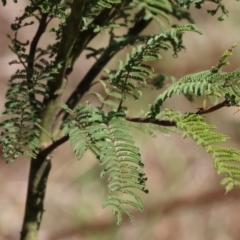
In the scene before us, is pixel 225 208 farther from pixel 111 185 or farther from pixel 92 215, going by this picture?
pixel 111 185

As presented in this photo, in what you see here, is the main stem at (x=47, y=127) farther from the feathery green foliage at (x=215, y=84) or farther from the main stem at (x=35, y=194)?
the feathery green foliage at (x=215, y=84)

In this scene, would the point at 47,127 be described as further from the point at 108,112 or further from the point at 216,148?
the point at 216,148

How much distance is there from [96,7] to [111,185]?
187 millimetres

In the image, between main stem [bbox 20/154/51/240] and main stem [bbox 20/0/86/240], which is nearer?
main stem [bbox 20/0/86/240]

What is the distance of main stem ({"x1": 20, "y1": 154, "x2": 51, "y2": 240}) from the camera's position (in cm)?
58

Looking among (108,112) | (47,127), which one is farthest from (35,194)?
(108,112)

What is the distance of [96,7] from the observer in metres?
0.45

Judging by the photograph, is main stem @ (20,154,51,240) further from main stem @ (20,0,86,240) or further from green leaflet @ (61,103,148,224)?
green leaflet @ (61,103,148,224)

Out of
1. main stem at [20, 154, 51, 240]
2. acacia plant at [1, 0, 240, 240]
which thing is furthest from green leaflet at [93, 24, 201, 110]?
main stem at [20, 154, 51, 240]

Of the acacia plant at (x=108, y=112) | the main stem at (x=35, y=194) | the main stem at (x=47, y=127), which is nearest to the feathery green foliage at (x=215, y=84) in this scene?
the acacia plant at (x=108, y=112)

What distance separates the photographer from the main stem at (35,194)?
0.58 metres

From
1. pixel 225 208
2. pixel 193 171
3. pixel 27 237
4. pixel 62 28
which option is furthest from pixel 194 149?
pixel 62 28

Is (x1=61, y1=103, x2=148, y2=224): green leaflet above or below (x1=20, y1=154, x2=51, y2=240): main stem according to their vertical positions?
below

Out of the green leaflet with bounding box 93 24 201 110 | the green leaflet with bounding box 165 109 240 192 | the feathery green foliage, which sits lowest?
the green leaflet with bounding box 165 109 240 192
